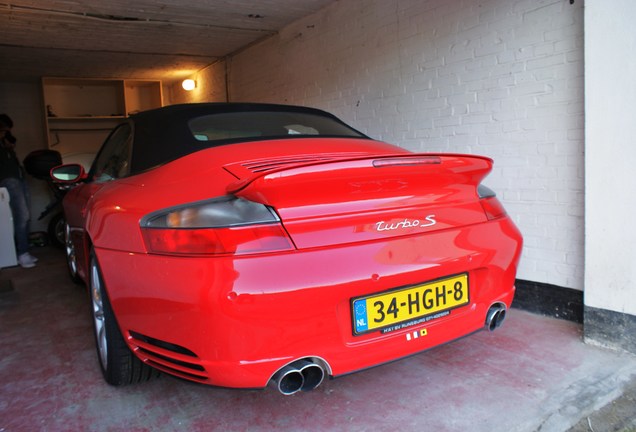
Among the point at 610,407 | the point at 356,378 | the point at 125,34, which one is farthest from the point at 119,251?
the point at 125,34

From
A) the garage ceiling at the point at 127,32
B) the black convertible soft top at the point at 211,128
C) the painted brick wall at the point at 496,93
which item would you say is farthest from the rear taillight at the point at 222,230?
the garage ceiling at the point at 127,32

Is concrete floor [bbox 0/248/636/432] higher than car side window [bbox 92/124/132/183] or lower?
lower

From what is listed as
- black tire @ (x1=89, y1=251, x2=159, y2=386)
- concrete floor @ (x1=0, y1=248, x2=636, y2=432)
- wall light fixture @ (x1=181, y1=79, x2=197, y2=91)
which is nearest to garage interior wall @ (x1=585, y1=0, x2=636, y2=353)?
concrete floor @ (x1=0, y1=248, x2=636, y2=432)

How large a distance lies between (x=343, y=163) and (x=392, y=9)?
307cm

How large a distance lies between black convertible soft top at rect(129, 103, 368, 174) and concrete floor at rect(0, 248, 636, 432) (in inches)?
41.9

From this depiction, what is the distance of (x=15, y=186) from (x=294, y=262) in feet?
17.5

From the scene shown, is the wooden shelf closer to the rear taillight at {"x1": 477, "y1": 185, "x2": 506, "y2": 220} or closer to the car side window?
the car side window

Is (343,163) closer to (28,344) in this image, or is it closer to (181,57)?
(28,344)

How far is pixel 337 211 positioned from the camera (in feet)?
5.28

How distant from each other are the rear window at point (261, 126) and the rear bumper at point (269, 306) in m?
0.83

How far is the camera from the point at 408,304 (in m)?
1.71

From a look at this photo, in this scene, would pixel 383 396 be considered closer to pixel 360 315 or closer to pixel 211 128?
pixel 360 315

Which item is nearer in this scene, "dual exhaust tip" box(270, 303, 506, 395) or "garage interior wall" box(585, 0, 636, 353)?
"dual exhaust tip" box(270, 303, 506, 395)

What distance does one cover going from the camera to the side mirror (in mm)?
3209
